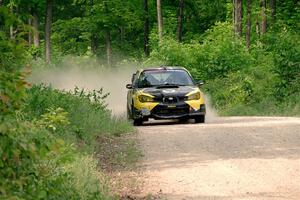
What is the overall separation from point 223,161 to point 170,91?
26.4 ft

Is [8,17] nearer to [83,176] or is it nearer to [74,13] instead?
[83,176]

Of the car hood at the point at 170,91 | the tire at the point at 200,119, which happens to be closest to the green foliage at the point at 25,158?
the car hood at the point at 170,91

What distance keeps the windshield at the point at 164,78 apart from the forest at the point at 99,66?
160 cm

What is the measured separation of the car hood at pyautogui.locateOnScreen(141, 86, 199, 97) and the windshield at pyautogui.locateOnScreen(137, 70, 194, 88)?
0.51 metres

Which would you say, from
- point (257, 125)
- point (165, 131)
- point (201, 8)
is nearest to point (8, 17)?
point (165, 131)

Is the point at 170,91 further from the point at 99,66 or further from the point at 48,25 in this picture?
the point at 99,66

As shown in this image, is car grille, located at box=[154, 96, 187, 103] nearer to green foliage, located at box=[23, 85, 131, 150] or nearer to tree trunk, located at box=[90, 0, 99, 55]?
green foliage, located at box=[23, 85, 131, 150]

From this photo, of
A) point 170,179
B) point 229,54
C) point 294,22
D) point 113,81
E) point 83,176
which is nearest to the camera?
point 83,176

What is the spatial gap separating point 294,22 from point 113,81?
13.1 m

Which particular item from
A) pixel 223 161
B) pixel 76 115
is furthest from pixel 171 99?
pixel 223 161

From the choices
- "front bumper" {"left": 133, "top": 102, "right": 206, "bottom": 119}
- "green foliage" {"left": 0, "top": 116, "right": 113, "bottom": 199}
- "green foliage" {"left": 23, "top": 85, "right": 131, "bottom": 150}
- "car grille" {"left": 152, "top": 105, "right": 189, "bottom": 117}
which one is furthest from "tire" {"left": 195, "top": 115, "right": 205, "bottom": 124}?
"green foliage" {"left": 0, "top": 116, "right": 113, "bottom": 199}

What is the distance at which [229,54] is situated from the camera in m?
30.7

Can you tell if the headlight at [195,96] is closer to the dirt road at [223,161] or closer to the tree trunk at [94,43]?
the dirt road at [223,161]

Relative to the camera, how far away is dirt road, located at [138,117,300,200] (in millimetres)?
8922
